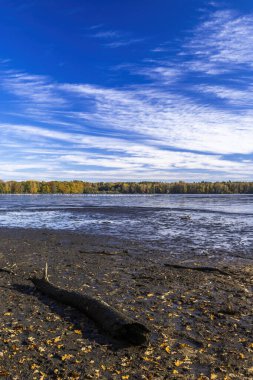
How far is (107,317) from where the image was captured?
384 inches

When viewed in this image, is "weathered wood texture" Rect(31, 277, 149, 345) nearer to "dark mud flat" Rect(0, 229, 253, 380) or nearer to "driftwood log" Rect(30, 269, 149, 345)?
"driftwood log" Rect(30, 269, 149, 345)

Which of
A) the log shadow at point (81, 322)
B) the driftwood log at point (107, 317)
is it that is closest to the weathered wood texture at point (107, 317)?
the driftwood log at point (107, 317)

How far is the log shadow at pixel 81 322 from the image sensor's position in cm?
889

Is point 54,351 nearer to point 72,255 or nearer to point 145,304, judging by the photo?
point 145,304

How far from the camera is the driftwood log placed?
885cm

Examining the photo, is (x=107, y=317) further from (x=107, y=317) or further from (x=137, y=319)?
(x=137, y=319)

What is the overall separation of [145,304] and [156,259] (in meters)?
8.18

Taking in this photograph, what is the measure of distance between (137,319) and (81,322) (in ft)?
5.36

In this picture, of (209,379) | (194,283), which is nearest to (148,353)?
(209,379)

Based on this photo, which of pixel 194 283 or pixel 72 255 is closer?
pixel 194 283

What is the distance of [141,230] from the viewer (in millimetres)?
34625

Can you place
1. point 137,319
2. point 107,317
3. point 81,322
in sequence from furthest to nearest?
point 137,319, point 81,322, point 107,317

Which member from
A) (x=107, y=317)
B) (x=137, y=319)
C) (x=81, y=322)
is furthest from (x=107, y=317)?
(x=137, y=319)

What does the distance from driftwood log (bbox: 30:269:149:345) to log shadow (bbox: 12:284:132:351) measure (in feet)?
0.39
